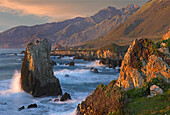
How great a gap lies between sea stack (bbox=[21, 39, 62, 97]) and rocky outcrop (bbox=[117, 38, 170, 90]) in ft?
44.4

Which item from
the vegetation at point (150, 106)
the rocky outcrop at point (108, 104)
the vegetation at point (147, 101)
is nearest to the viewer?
the vegetation at point (150, 106)

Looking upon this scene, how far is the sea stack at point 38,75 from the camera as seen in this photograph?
23.7 metres

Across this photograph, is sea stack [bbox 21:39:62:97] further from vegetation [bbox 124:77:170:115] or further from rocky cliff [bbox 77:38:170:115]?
vegetation [bbox 124:77:170:115]

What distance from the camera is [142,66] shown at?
12859 millimetres

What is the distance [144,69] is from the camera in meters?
12.7

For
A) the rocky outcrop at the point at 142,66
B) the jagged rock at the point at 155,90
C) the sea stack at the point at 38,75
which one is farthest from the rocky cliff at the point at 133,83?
the sea stack at the point at 38,75

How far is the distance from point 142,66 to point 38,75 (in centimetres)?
1648

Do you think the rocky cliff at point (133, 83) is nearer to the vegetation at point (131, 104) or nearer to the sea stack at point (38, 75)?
the vegetation at point (131, 104)

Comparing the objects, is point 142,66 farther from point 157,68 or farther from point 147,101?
point 147,101

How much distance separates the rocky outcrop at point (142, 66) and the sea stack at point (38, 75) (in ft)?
44.4

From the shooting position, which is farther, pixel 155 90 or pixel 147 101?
pixel 155 90

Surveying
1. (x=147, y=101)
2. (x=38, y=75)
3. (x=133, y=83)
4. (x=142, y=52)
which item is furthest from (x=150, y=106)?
(x=38, y=75)

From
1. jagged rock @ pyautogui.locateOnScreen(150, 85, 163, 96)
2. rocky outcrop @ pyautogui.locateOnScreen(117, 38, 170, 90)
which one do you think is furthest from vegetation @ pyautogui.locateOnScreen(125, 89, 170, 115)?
rocky outcrop @ pyautogui.locateOnScreen(117, 38, 170, 90)

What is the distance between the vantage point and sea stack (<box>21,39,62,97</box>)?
23656mm
